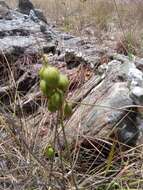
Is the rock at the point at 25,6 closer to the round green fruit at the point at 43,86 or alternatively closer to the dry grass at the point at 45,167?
the dry grass at the point at 45,167

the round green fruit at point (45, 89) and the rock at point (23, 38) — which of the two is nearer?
the round green fruit at point (45, 89)

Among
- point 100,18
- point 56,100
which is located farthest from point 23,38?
point 100,18

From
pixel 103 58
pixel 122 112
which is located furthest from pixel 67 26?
pixel 122 112

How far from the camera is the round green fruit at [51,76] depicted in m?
1.21

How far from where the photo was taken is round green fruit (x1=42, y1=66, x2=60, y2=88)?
1207 mm

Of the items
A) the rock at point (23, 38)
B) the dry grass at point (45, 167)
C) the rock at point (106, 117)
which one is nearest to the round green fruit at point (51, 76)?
the dry grass at point (45, 167)

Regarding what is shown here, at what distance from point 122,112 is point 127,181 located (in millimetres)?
341

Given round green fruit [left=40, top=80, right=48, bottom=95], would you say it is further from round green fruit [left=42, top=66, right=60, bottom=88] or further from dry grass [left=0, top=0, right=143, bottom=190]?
dry grass [left=0, top=0, right=143, bottom=190]

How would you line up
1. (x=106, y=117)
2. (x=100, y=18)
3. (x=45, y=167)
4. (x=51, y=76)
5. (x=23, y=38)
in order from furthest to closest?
1. (x=100, y=18)
2. (x=23, y=38)
3. (x=106, y=117)
4. (x=45, y=167)
5. (x=51, y=76)

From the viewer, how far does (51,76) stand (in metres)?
1.21

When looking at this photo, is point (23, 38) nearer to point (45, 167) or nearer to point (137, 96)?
point (137, 96)

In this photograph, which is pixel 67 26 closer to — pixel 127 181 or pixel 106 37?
pixel 106 37

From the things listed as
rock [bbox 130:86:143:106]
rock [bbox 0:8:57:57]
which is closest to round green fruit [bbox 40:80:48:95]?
rock [bbox 130:86:143:106]

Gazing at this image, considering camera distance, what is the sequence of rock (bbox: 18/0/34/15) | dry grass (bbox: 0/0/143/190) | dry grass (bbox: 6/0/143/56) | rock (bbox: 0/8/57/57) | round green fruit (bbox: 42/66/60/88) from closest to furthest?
round green fruit (bbox: 42/66/60/88), dry grass (bbox: 0/0/143/190), rock (bbox: 0/8/57/57), dry grass (bbox: 6/0/143/56), rock (bbox: 18/0/34/15)
